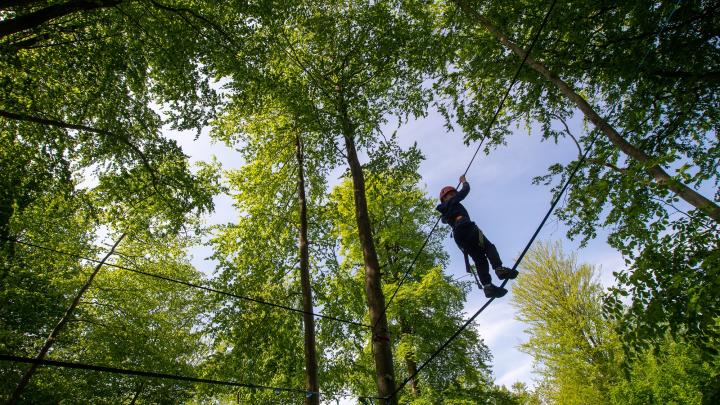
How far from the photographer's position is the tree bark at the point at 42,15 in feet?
17.0

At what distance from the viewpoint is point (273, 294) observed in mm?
10727

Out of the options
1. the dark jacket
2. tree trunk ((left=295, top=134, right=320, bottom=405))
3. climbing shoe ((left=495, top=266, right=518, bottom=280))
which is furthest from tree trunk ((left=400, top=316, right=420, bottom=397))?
climbing shoe ((left=495, top=266, right=518, bottom=280))

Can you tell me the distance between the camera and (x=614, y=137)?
630cm

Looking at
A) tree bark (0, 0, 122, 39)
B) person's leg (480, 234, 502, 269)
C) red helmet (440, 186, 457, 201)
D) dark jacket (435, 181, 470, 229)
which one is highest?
tree bark (0, 0, 122, 39)

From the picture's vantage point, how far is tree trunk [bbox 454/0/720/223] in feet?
15.0

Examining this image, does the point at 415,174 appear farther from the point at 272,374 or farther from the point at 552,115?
the point at 272,374

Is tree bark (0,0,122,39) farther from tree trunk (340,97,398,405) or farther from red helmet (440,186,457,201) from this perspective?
red helmet (440,186,457,201)

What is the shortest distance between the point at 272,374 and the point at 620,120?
9.54m

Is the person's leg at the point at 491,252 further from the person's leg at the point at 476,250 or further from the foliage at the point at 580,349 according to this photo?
the foliage at the point at 580,349

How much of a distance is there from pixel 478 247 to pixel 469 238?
0.17 metres

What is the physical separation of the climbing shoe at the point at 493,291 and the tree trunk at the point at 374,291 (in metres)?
2.18

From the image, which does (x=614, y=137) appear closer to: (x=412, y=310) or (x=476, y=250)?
(x=476, y=250)

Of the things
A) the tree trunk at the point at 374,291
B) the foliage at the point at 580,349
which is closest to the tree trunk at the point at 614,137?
the tree trunk at the point at 374,291

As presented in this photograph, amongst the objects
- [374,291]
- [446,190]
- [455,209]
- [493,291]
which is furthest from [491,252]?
[374,291]
